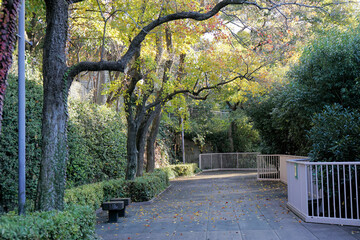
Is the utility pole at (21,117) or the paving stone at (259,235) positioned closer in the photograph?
the utility pole at (21,117)

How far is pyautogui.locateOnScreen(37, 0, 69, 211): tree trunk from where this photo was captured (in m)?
6.09

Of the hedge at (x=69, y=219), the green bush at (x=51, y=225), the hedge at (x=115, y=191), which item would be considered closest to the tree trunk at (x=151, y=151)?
the hedge at (x=115, y=191)

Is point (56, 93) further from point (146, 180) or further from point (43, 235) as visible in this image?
point (146, 180)

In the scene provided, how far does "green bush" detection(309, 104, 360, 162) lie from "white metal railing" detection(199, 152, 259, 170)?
2314cm

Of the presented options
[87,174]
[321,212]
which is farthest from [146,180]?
[321,212]

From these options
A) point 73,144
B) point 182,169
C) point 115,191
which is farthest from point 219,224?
point 182,169

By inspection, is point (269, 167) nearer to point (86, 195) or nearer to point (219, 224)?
point (219, 224)

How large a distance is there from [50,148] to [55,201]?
95 centimetres

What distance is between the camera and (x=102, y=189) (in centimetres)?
1079

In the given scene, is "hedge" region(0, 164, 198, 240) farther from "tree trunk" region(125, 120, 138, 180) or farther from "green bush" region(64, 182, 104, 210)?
"tree trunk" region(125, 120, 138, 180)

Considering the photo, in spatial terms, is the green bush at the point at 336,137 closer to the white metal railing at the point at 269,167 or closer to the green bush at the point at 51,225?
the green bush at the point at 51,225

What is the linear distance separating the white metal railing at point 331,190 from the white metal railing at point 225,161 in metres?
23.4

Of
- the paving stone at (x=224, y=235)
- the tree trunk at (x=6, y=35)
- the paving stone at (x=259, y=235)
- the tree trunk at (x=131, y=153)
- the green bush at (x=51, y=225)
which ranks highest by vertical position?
the tree trunk at (x=6, y=35)

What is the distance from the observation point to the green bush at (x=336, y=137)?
7.70 meters
